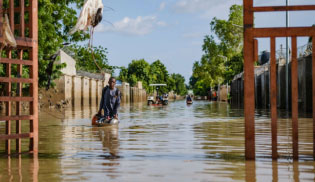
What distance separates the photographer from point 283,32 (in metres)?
7.22

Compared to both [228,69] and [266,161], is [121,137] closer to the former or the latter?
[266,161]

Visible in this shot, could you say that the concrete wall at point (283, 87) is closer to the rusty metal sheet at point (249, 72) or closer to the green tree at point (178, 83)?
the rusty metal sheet at point (249, 72)

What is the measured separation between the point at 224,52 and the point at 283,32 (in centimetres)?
6063

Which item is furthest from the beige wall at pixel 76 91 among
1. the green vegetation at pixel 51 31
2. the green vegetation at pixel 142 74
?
Answer: the green vegetation at pixel 142 74

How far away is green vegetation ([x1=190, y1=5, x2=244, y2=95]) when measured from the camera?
64.3 metres

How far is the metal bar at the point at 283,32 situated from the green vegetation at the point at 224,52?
55.9 m

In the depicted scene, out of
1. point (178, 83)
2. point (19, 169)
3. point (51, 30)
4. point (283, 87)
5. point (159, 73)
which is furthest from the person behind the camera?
point (178, 83)

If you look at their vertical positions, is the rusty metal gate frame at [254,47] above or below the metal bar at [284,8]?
below

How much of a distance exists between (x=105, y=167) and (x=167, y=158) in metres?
1.36

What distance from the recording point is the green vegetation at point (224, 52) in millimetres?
64312

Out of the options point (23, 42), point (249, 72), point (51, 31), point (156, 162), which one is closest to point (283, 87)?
point (51, 31)

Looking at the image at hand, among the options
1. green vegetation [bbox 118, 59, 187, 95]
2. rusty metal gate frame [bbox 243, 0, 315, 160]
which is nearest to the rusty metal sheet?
rusty metal gate frame [bbox 243, 0, 315, 160]

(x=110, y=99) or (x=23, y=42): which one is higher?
(x=23, y=42)

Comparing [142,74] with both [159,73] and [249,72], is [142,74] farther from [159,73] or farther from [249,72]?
[249,72]
